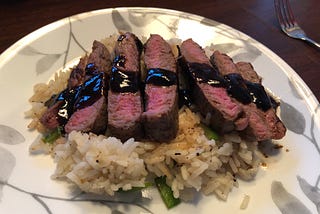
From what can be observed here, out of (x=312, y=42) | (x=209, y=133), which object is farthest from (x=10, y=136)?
(x=312, y=42)

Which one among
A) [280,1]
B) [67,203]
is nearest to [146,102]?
[67,203]

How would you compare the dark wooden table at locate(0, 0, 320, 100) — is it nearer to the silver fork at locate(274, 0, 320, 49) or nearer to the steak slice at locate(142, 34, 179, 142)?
the silver fork at locate(274, 0, 320, 49)

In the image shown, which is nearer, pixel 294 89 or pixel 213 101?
pixel 213 101

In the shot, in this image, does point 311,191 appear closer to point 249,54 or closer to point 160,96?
point 160,96

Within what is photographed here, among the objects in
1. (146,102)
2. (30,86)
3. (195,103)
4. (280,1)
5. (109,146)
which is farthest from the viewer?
(280,1)

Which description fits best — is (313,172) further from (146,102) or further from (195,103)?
(146,102)
